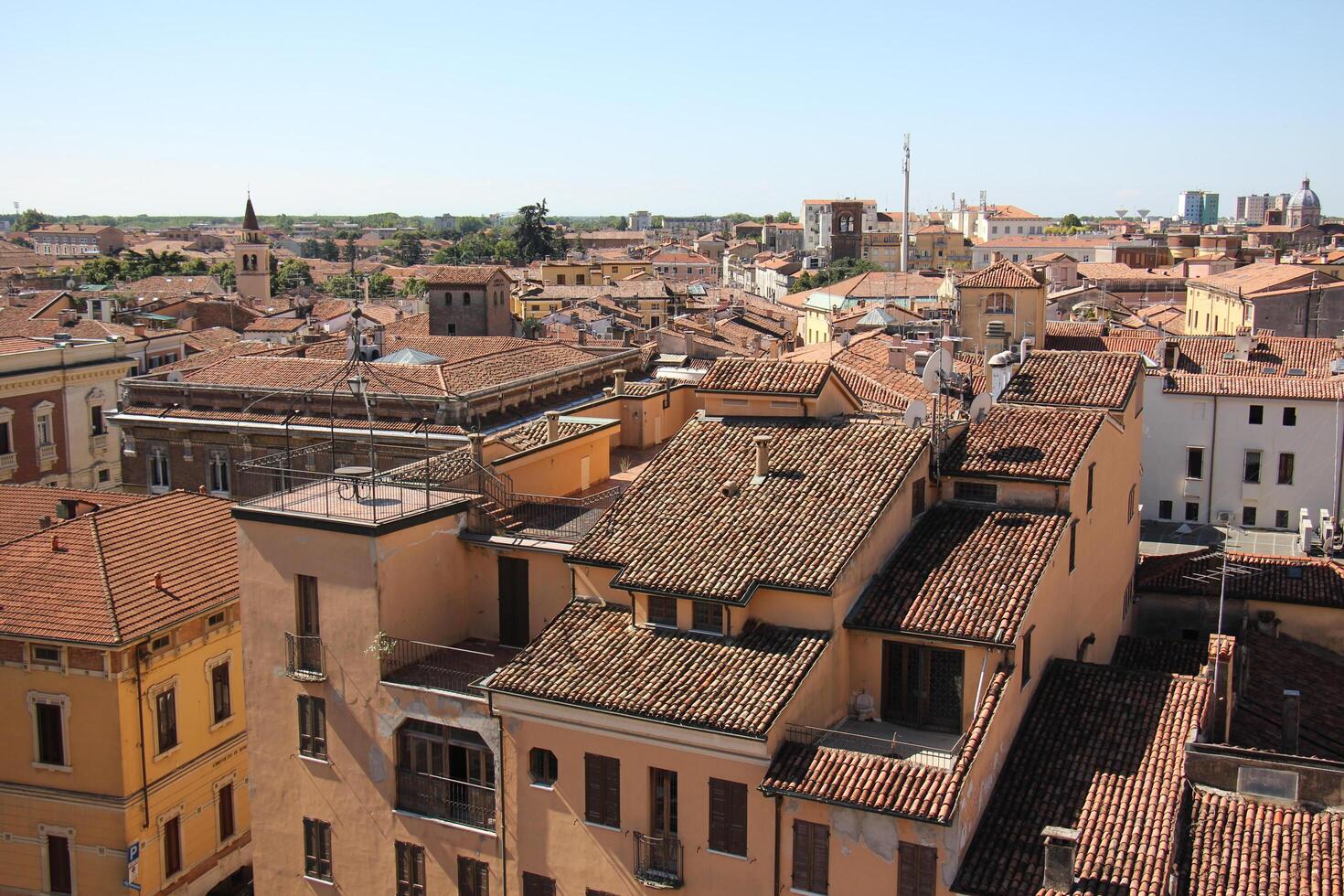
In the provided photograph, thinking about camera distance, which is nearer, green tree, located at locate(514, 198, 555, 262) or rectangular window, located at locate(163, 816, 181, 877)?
rectangular window, located at locate(163, 816, 181, 877)

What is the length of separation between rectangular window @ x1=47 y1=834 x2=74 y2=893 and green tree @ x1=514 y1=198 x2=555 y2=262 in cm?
11683

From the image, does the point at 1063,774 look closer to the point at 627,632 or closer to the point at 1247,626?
the point at 627,632

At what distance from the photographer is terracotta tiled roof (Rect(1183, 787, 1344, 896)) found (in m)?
13.1

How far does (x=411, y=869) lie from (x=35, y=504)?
1373 centimetres

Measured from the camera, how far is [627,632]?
1561 cm

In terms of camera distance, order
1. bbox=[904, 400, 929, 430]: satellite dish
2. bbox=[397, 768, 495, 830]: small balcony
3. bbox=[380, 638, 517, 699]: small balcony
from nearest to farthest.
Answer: bbox=[397, 768, 495, 830]: small balcony → bbox=[380, 638, 517, 699]: small balcony → bbox=[904, 400, 929, 430]: satellite dish

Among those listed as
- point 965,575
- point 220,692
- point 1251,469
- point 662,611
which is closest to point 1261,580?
point 965,575

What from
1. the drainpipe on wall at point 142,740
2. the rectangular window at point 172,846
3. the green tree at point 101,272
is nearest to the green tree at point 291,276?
the green tree at point 101,272

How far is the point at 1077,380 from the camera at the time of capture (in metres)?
21.1

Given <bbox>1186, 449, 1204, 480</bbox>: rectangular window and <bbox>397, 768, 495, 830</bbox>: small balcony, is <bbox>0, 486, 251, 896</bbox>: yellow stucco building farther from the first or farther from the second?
<bbox>1186, 449, 1204, 480</bbox>: rectangular window

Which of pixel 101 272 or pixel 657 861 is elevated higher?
pixel 101 272

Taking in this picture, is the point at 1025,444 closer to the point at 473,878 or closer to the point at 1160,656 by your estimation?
the point at 1160,656

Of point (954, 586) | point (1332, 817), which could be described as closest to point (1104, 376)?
point (954, 586)

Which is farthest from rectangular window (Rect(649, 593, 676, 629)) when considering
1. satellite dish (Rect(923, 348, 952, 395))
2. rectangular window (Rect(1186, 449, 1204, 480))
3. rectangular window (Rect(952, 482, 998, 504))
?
rectangular window (Rect(1186, 449, 1204, 480))
